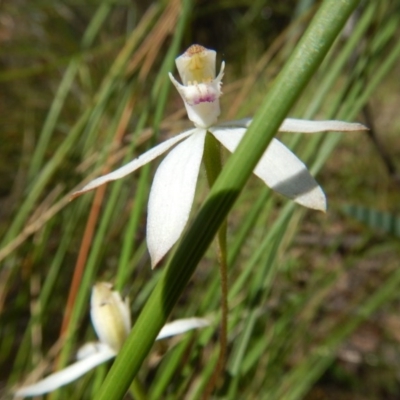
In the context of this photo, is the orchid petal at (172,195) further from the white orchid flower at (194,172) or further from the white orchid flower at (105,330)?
the white orchid flower at (105,330)

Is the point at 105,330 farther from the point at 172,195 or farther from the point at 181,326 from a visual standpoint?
the point at 172,195

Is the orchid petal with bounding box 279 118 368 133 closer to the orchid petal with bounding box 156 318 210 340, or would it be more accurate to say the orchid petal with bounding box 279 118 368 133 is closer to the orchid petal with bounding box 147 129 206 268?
the orchid petal with bounding box 147 129 206 268

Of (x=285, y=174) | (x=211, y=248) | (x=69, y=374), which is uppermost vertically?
(x=285, y=174)

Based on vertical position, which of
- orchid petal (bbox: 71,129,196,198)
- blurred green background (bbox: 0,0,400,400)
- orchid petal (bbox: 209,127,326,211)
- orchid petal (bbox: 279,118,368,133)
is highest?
orchid petal (bbox: 71,129,196,198)

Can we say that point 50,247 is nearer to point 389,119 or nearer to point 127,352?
point 127,352

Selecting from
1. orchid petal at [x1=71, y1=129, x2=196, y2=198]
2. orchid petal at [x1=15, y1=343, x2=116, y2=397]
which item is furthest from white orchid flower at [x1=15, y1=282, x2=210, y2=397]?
orchid petal at [x1=71, y1=129, x2=196, y2=198]

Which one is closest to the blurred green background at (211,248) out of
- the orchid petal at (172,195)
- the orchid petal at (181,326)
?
the orchid petal at (181,326)

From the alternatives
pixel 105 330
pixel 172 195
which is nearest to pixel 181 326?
pixel 105 330
